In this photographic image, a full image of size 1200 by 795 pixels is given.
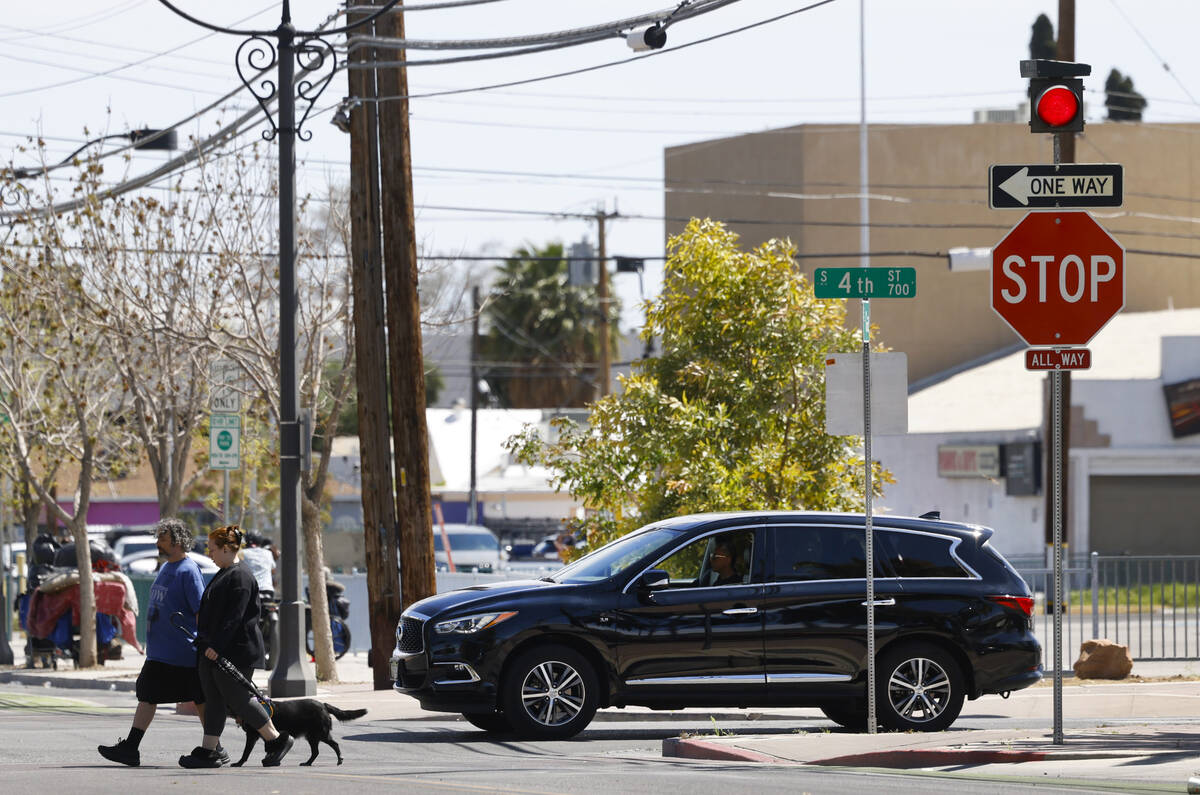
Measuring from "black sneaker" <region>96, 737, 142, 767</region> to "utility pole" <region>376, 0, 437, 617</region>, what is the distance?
644 centimetres

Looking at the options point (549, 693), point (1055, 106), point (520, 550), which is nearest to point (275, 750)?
point (549, 693)

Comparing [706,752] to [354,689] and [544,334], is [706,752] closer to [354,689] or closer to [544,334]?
[354,689]

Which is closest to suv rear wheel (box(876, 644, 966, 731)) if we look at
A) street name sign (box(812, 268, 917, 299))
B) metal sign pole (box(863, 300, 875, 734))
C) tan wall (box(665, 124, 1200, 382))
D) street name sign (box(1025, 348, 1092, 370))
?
metal sign pole (box(863, 300, 875, 734))

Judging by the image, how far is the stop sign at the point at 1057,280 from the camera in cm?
1130

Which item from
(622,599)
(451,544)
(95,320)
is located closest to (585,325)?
(451,544)

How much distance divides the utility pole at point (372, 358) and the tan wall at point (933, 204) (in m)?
32.1

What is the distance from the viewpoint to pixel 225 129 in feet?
70.6

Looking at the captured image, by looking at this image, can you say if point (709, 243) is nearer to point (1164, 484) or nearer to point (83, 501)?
point (83, 501)

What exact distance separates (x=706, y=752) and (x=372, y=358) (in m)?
7.45

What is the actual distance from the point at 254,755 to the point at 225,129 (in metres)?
10.3

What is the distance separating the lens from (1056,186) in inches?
447

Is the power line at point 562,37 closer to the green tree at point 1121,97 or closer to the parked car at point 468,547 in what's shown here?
the parked car at point 468,547

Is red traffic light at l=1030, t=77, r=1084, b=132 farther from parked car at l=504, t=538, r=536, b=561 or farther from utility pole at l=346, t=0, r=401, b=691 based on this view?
parked car at l=504, t=538, r=536, b=561

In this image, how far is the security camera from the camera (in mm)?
17094
